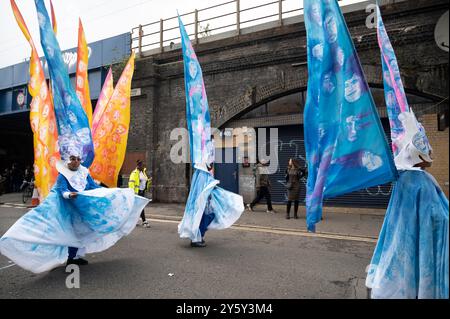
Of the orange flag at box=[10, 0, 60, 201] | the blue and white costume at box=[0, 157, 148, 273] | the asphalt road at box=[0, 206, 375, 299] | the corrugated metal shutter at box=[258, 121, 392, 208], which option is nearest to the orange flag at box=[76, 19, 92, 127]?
the orange flag at box=[10, 0, 60, 201]

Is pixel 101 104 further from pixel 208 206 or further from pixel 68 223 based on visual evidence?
pixel 68 223

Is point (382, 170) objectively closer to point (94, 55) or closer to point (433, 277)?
point (433, 277)

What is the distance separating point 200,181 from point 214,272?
1.80m

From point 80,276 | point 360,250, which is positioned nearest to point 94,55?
point 80,276

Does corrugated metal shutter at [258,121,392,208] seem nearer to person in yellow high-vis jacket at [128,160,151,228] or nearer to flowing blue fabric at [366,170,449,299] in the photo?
person in yellow high-vis jacket at [128,160,151,228]

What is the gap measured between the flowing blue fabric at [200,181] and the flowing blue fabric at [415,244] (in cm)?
303

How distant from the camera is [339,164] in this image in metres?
2.72

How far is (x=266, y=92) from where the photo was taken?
35.5 ft

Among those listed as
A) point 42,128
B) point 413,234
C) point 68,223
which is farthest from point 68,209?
point 413,234

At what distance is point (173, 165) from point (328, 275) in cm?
904

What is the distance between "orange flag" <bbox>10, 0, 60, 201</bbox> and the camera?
5.62 meters

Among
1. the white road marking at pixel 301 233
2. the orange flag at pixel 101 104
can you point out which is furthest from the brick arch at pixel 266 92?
the white road marking at pixel 301 233

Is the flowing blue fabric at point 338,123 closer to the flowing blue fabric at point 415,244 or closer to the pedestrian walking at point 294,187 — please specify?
the flowing blue fabric at point 415,244
